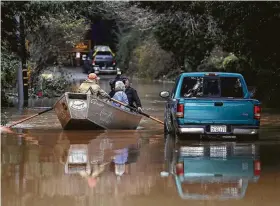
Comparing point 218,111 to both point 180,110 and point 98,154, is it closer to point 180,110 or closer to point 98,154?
point 180,110

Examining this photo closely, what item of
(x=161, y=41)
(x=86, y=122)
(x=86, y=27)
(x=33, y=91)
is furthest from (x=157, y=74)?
(x=86, y=122)

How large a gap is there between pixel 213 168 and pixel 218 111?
11.0 ft

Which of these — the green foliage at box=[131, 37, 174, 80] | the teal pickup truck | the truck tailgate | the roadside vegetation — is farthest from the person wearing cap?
the green foliage at box=[131, 37, 174, 80]

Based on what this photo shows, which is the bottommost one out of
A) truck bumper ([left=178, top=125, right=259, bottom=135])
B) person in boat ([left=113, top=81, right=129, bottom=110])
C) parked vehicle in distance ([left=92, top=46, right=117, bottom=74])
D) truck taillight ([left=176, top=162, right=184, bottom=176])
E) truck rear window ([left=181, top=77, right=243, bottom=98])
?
parked vehicle in distance ([left=92, top=46, right=117, bottom=74])

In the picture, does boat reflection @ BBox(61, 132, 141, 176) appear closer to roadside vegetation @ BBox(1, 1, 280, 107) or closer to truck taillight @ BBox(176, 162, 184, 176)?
truck taillight @ BBox(176, 162, 184, 176)

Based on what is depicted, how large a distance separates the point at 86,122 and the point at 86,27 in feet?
61.6

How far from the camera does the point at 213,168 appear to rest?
12.7m

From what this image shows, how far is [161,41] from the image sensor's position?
151 ft

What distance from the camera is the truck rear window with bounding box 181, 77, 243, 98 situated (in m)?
17.2

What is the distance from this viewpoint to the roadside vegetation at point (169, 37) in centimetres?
2042

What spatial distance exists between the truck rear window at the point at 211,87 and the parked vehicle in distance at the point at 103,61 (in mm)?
41405

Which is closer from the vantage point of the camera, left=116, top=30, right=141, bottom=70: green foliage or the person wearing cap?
the person wearing cap

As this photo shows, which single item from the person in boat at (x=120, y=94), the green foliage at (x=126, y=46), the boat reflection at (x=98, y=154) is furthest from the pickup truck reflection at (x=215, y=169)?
the green foliage at (x=126, y=46)

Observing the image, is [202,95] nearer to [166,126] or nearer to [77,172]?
[166,126]
